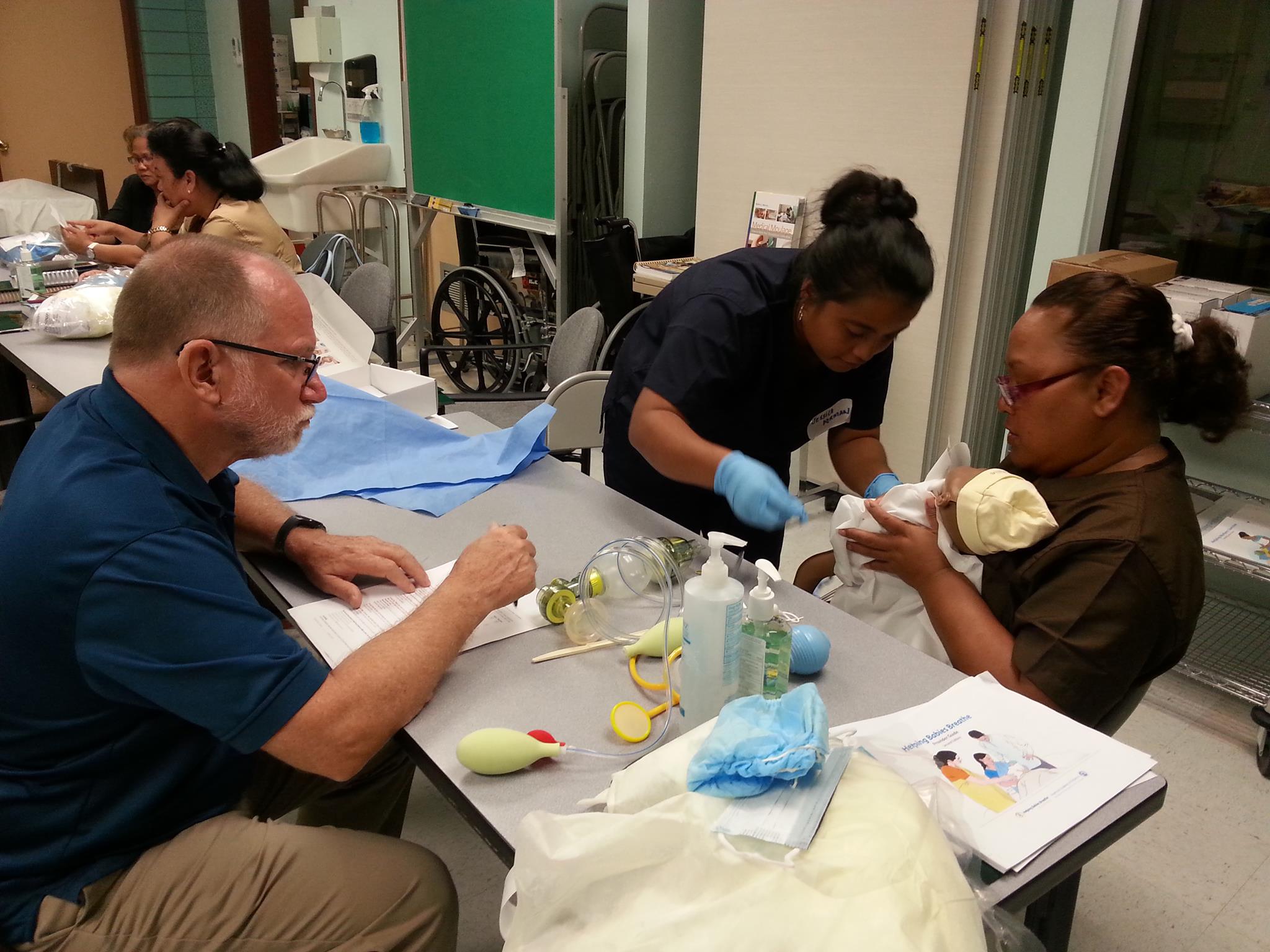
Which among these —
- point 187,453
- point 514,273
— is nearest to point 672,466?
point 187,453

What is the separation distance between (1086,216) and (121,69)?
21.8 ft

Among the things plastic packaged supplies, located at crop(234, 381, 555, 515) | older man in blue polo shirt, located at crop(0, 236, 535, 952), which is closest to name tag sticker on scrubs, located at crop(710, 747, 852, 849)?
older man in blue polo shirt, located at crop(0, 236, 535, 952)

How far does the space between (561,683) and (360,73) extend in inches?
211

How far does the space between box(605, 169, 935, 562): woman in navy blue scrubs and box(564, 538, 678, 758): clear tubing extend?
144 millimetres

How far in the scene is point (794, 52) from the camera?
3.25 meters

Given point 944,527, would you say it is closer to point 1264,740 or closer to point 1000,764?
point 1000,764

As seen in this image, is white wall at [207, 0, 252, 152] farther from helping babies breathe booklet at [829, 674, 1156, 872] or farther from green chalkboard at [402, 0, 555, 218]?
helping babies breathe booklet at [829, 674, 1156, 872]

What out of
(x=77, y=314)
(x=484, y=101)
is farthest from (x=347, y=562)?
(x=484, y=101)

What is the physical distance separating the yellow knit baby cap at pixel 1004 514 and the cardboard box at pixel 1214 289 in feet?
4.86

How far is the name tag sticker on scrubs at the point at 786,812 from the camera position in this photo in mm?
746

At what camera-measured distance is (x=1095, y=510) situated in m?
1.27

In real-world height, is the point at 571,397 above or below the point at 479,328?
above

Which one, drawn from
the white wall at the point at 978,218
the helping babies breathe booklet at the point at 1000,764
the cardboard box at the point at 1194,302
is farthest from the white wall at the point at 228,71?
the helping babies breathe booklet at the point at 1000,764

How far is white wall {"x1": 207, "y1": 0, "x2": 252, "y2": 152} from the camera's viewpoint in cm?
657
